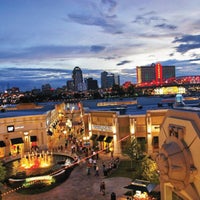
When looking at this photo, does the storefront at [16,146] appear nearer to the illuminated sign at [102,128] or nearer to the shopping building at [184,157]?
the illuminated sign at [102,128]

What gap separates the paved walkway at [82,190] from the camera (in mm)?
20891

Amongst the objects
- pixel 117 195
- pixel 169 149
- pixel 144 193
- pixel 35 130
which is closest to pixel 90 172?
pixel 117 195

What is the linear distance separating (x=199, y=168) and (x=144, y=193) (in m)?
9.74

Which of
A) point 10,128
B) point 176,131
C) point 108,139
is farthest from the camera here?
point 10,128

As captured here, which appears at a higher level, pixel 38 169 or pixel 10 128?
pixel 10 128

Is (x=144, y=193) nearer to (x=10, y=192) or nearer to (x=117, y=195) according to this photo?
(x=117, y=195)

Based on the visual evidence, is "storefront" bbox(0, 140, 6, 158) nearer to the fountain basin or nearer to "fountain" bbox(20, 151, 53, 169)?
"fountain" bbox(20, 151, 53, 169)

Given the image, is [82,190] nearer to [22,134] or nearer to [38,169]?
[38,169]

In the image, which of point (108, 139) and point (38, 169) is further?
point (108, 139)

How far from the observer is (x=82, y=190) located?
→ 22.1m

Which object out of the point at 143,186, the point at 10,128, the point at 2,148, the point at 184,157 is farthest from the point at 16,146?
the point at 184,157

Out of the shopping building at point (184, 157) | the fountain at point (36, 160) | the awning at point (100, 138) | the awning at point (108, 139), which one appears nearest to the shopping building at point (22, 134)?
the fountain at point (36, 160)

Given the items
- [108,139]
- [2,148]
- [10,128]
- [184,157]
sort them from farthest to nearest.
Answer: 1. [10,128]
2. [2,148]
3. [108,139]
4. [184,157]

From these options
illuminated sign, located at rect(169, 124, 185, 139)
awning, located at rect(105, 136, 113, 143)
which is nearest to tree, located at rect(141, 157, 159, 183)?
illuminated sign, located at rect(169, 124, 185, 139)
